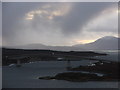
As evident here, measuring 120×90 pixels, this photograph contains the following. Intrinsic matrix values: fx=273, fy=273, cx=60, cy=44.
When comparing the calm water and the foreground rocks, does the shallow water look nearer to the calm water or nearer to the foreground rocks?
the calm water

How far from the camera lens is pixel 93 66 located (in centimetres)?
1110

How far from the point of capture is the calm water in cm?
952

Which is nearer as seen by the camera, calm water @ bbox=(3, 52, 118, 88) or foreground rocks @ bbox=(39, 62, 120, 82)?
calm water @ bbox=(3, 52, 118, 88)

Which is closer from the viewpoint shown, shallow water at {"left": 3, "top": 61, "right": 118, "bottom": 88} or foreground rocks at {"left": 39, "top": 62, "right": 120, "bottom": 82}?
shallow water at {"left": 3, "top": 61, "right": 118, "bottom": 88}

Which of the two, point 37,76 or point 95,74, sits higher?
point 95,74

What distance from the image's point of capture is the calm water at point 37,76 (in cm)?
952

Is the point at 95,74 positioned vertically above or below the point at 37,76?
above

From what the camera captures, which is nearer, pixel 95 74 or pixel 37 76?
pixel 95 74

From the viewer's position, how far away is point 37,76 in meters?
12.2

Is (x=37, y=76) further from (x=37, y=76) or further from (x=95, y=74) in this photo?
(x=95, y=74)

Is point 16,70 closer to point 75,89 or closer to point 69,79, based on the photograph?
point 69,79

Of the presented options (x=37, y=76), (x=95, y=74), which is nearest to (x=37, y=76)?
(x=37, y=76)

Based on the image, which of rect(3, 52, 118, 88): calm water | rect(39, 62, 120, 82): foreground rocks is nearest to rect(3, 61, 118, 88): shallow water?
rect(3, 52, 118, 88): calm water

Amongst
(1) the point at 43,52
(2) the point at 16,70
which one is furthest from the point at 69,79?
(2) the point at 16,70
